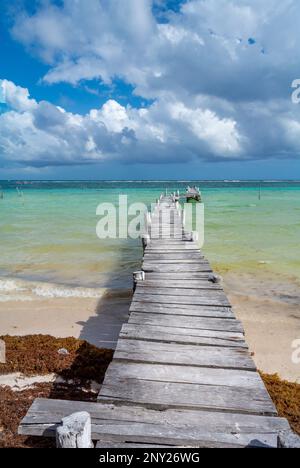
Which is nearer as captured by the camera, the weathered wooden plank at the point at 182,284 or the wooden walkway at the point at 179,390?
the wooden walkway at the point at 179,390

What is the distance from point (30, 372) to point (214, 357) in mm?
3279

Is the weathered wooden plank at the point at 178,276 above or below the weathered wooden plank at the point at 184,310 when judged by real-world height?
above

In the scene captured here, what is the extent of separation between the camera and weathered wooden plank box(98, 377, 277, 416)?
10.9 feet

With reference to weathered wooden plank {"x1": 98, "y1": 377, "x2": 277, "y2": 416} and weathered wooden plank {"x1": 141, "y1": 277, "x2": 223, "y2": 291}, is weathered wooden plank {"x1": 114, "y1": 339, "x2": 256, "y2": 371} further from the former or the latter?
weathered wooden plank {"x1": 141, "y1": 277, "x2": 223, "y2": 291}

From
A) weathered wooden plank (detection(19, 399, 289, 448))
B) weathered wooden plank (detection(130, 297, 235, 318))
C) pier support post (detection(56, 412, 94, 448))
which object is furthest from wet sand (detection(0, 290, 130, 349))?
pier support post (detection(56, 412, 94, 448))

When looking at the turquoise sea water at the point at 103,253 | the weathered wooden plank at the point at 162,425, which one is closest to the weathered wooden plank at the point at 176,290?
the weathered wooden plank at the point at 162,425

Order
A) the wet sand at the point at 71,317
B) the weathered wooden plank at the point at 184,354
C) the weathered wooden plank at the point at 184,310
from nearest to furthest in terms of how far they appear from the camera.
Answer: the weathered wooden plank at the point at 184,354 → the weathered wooden plank at the point at 184,310 → the wet sand at the point at 71,317

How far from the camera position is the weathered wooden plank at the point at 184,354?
4.12 meters

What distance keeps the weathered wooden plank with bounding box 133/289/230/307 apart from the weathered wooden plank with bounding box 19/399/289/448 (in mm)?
2956

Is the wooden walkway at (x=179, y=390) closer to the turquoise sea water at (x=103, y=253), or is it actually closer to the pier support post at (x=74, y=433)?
the pier support post at (x=74, y=433)

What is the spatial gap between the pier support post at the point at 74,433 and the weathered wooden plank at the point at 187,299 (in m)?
3.63

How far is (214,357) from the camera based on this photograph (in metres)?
4.26

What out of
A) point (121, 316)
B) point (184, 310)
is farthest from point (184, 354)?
point (121, 316)

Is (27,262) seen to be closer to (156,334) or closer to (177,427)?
(156,334)
